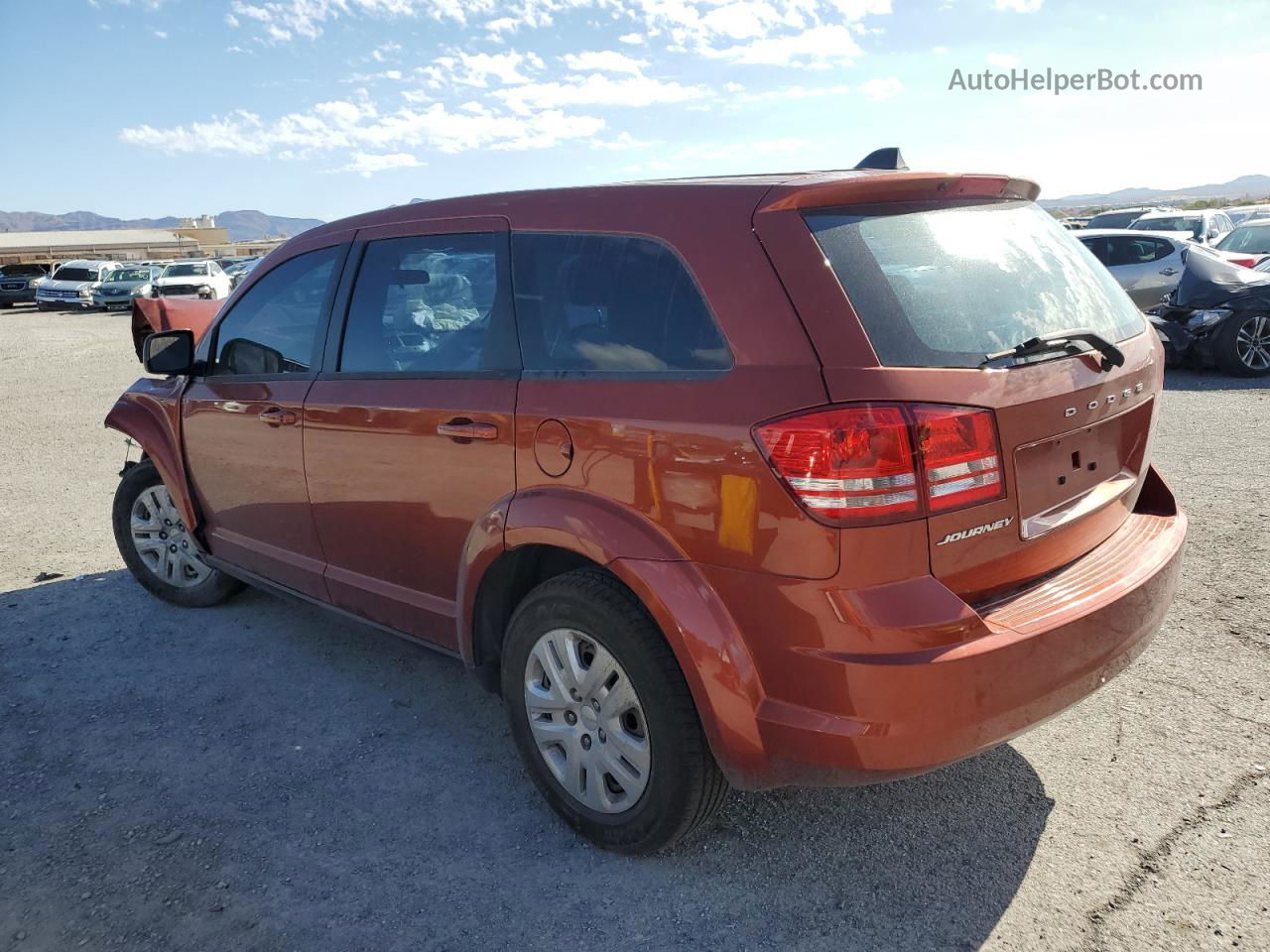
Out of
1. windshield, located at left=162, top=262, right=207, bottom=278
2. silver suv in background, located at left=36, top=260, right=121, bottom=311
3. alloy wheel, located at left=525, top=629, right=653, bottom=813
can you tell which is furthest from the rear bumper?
silver suv in background, located at left=36, top=260, right=121, bottom=311

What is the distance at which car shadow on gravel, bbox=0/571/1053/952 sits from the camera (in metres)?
A: 2.55

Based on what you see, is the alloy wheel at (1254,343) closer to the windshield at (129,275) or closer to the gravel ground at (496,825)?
the gravel ground at (496,825)

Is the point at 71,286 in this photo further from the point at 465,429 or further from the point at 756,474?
the point at 756,474

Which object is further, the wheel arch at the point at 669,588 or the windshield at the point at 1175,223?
the windshield at the point at 1175,223

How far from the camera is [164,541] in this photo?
16.2 feet

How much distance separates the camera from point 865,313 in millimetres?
2318

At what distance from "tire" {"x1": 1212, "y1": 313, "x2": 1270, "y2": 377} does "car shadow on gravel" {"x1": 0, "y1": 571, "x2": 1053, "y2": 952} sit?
9267 millimetres

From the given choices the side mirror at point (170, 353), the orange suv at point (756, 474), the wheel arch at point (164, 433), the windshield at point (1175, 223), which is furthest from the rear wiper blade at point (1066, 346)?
the windshield at point (1175, 223)

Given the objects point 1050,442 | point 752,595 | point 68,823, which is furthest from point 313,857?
point 1050,442

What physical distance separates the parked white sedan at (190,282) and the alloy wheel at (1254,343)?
2387 centimetres

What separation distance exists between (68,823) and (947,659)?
2742 millimetres

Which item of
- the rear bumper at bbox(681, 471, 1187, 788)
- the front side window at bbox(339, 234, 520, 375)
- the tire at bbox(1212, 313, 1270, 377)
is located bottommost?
the tire at bbox(1212, 313, 1270, 377)

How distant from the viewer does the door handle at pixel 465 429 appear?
116 inches

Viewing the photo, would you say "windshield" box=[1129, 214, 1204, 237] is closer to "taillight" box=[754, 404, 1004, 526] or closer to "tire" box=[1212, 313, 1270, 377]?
"tire" box=[1212, 313, 1270, 377]
